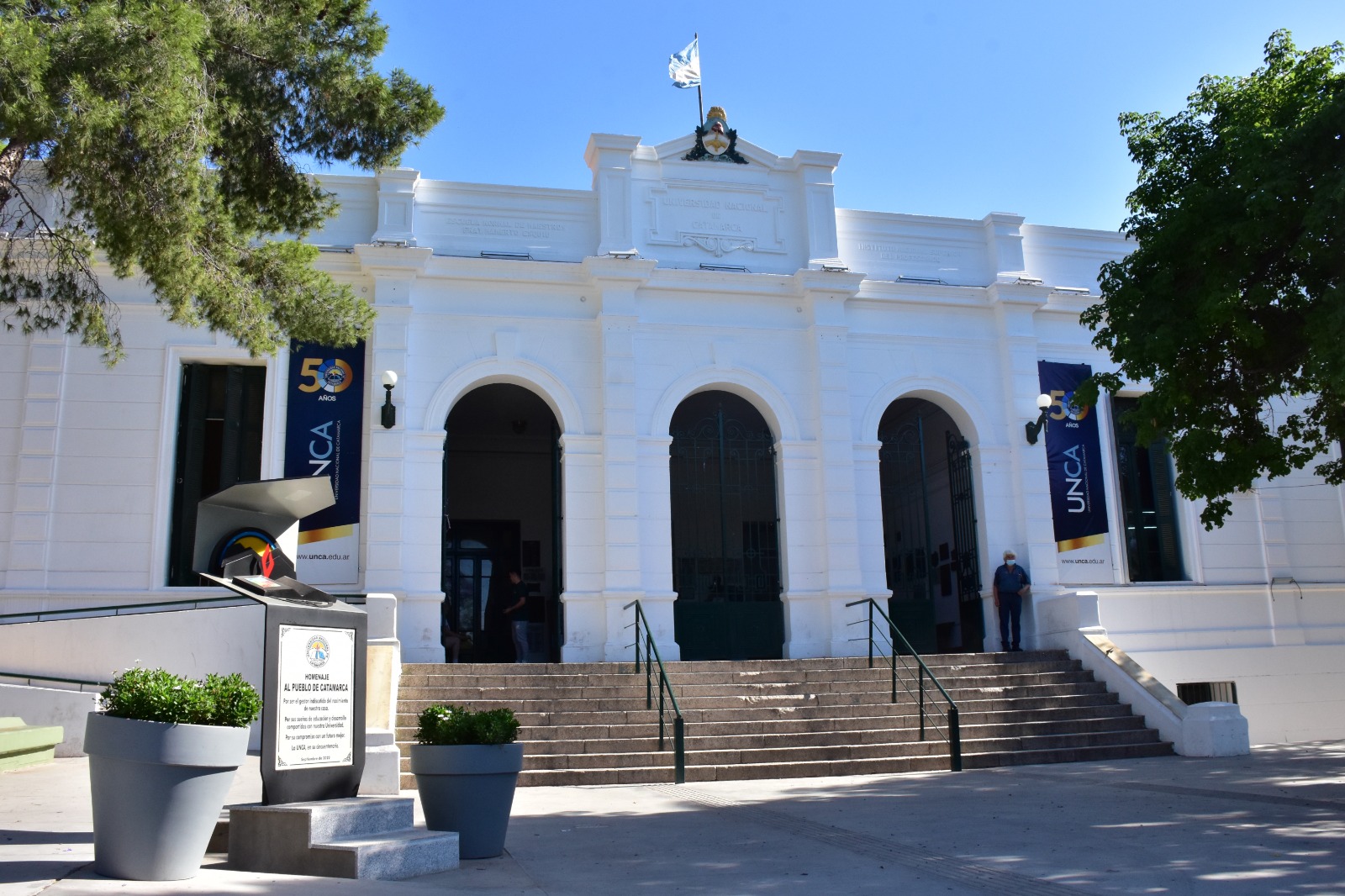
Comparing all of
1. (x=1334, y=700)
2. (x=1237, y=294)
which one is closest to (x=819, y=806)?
(x=1237, y=294)

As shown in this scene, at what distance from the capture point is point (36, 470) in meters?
15.2

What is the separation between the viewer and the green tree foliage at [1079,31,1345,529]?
996 centimetres

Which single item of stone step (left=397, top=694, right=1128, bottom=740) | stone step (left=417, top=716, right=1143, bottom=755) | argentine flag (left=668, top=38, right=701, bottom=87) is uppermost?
argentine flag (left=668, top=38, right=701, bottom=87)

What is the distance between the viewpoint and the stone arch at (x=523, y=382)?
1639 centimetres

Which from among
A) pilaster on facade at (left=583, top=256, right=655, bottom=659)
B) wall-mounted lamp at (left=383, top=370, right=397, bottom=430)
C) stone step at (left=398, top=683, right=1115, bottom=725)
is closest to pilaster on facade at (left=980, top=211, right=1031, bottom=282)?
pilaster on facade at (left=583, top=256, right=655, bottom=659)

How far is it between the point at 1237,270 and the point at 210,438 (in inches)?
511

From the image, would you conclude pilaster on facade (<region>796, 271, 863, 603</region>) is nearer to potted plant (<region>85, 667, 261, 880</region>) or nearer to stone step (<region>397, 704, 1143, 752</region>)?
stone step (<region>397, 704, 1143, 752</region>)

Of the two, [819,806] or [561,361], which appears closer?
[819,806]

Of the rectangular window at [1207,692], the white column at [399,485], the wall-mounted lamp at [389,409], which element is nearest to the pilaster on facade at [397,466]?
the white column at [399,485]

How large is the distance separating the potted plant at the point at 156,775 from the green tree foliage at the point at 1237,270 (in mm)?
8541

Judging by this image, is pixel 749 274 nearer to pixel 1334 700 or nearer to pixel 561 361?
pixel 561 361

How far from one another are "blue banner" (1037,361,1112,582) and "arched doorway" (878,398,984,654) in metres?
1.31

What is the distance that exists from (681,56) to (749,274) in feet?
13.1

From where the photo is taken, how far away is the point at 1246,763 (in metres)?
12.5
